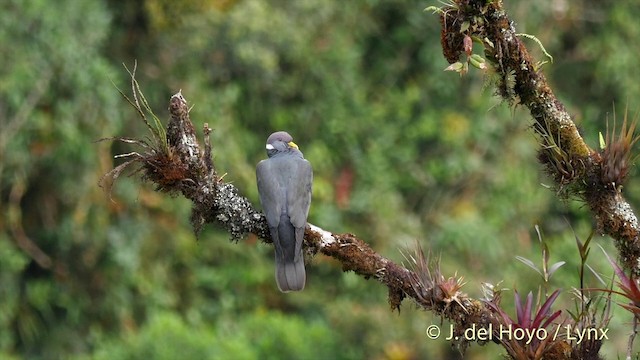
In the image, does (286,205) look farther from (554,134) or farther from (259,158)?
(259,158)

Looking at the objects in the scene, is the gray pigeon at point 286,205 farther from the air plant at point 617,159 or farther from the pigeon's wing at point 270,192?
the air plant at point 617,159

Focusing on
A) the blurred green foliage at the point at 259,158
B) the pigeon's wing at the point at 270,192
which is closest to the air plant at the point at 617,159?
the pigeon's wing at the point at 270,192

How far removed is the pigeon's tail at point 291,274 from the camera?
15.0 ft

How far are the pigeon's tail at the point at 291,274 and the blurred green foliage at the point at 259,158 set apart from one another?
292 cm

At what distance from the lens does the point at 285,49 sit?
30.5 ft

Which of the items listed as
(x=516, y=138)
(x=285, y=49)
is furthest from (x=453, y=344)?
(x=516, y=138)

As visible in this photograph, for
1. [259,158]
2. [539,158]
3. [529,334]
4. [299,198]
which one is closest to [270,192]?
[299,198]

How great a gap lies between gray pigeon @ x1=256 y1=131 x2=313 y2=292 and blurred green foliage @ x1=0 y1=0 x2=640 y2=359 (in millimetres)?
2771

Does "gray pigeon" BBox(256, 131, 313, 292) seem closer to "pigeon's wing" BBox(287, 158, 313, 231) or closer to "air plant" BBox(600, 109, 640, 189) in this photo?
"pigeon's wing" BBox(287, 158, 313, 231)

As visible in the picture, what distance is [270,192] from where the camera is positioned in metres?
4.73

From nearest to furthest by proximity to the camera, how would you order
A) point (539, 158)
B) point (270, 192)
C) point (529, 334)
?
point (529, 334) → point (539, 158) → point (270, 192)

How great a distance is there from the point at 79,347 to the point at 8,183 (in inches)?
54.7

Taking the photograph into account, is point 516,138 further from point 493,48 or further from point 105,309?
point 493,48

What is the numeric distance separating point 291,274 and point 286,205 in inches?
10.7
